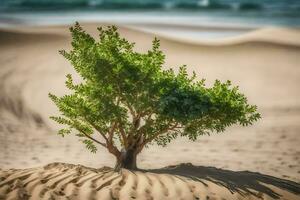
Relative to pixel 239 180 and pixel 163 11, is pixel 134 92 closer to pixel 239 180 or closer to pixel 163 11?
pixel 239 180

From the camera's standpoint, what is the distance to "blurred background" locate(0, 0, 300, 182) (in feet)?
36.3

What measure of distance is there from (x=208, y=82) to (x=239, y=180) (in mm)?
11333

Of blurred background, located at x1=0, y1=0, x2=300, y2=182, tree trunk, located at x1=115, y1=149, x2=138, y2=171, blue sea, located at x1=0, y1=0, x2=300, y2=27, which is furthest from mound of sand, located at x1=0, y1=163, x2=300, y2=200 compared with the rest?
blue sea, located at x1=0, y1=0, x2=300, y2=27

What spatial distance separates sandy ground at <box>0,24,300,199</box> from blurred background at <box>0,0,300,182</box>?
0.09 feet

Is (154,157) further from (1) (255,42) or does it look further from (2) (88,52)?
(1) (255,42)

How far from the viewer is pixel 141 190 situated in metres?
6.88

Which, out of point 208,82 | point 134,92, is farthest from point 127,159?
point 208,82

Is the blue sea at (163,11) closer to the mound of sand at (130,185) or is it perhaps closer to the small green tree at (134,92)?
the small green tree at (134,92)

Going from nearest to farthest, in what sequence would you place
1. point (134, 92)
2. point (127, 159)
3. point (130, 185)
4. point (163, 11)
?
point (130, 185) < point (134, 92) < point (127, 159) < point (163, 11)

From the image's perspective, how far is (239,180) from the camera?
7836 mm

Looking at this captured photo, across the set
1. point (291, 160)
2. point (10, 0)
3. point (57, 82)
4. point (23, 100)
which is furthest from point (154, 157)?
point (10, 0)

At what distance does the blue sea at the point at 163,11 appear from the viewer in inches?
1405

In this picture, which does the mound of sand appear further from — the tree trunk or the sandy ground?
the sandy ground

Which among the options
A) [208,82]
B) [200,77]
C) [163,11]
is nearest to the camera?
[208,82]
